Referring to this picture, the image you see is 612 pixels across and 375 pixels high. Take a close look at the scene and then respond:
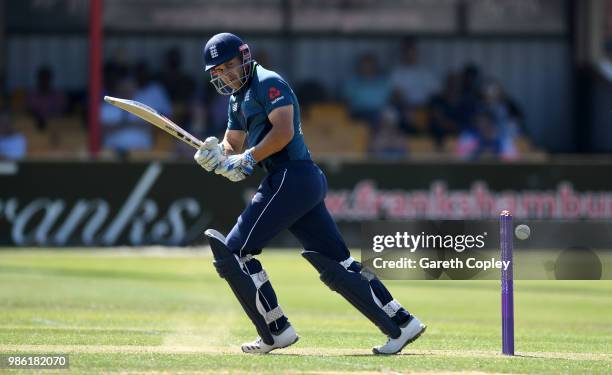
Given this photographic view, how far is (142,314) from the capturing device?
467 inches

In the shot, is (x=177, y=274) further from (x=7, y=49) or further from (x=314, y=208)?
(x=7, y=49)

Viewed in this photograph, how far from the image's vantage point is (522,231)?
8.48 meters

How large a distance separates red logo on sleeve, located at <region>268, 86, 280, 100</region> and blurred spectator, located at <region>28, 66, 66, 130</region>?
17.2 meters

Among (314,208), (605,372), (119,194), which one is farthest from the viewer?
(119,194)

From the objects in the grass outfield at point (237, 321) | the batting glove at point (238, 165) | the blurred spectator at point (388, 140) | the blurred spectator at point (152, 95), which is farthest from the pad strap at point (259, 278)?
the blurred spectator at point (152, 95)

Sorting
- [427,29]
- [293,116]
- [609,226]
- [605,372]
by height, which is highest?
[293,116]

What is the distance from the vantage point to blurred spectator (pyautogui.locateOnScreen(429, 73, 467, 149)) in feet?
83.0

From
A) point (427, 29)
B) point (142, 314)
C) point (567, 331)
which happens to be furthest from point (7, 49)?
point (567, 331)

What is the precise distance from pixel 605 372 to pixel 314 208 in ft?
7.00

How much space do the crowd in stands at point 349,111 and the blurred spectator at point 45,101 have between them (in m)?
0.02

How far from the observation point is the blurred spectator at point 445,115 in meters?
25.3

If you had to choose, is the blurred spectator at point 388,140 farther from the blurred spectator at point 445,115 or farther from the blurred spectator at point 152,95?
the blurred spectator at point 152,95

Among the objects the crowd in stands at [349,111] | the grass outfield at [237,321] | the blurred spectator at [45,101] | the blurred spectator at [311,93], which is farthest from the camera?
the blurred spectator at [311,93]

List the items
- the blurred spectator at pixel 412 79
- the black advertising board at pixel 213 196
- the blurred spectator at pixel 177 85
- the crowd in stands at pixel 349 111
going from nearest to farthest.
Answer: the black advertising board at pixel 213 196 < the crowd in stands at pixel 349 111 < the blurred spectator at pixel 177 85 < the blurred spectator at pixel 412 79
